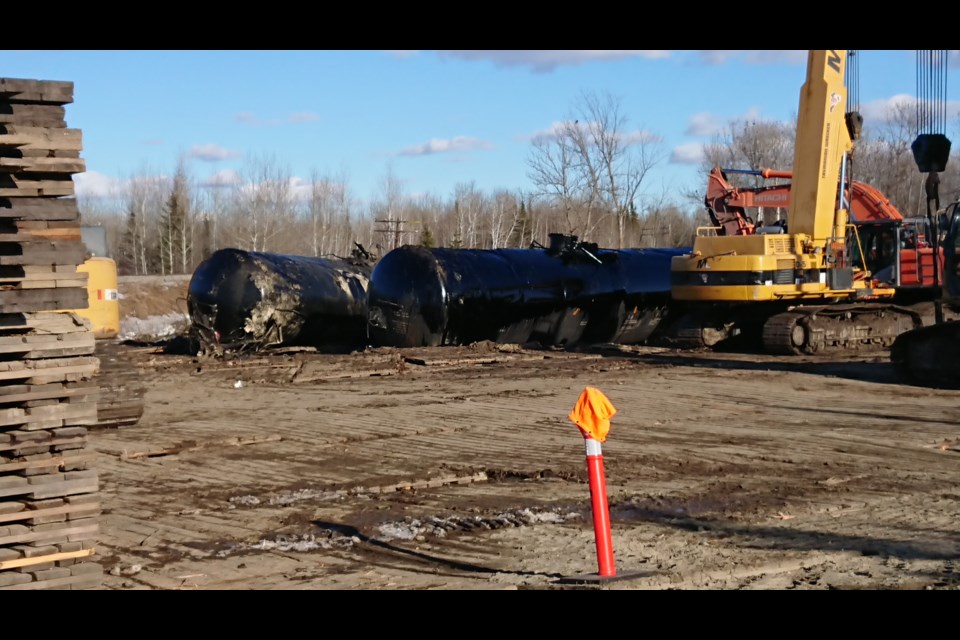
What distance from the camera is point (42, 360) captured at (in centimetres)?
662

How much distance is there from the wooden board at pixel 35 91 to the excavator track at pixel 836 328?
1709 centimetres

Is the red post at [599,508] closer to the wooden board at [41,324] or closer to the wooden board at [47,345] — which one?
the wooden board at [47,345]

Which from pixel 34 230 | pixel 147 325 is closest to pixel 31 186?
pixel 34 230

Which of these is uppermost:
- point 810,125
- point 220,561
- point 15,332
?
point 810,125

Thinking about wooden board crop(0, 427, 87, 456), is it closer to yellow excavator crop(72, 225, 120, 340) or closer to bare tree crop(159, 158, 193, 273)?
yellow excavator crop(72, 225, 120, 340)

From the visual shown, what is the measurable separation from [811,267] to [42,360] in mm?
17901
